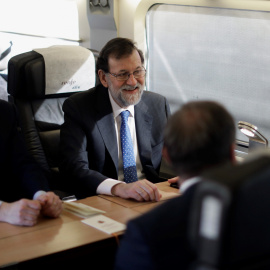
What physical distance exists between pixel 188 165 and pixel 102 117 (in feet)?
5.75

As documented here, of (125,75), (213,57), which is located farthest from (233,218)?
(213,57)

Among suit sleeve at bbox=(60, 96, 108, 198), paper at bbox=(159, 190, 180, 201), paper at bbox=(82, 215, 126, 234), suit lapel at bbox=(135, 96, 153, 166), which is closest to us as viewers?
paper at bbox=(82, 215, 126, 234)

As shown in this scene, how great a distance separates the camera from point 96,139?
115 inches

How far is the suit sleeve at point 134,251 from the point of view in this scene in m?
1.13

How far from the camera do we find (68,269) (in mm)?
2074

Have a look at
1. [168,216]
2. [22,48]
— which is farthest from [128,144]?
Answer: [22,48]

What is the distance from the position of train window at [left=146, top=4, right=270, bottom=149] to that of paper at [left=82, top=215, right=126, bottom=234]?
4.39 feet

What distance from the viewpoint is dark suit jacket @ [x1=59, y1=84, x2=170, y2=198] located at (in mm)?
2828

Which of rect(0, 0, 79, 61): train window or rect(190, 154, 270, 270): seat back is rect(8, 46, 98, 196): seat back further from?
rect(190, 154, 270, 270): seat back

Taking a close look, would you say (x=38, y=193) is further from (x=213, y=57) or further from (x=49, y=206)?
(x=213, y=57)

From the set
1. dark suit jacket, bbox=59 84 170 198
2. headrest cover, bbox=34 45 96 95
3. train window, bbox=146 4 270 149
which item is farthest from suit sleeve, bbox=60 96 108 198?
train window, bbox=146 4 270 149

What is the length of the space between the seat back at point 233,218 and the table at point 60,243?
1034mm

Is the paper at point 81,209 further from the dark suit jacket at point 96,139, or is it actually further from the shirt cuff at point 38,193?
the dark suit jacket at point 96,139

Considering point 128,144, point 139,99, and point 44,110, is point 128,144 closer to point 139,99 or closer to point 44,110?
point 139,99
